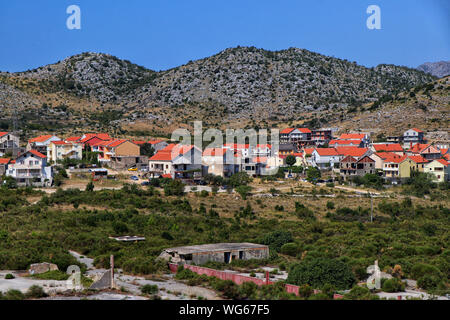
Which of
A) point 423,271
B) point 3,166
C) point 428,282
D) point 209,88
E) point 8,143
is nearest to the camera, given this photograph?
point 428,282

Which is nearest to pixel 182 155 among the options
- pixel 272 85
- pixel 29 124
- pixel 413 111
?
pixel 29 124

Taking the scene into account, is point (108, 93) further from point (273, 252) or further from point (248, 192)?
point (273, 252)

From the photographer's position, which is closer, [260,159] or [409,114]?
[260,159]

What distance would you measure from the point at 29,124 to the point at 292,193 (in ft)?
157

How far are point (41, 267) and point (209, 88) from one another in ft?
302

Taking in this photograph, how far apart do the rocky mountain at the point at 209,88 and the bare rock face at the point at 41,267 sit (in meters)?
67.0

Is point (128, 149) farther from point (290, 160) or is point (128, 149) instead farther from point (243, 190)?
point (290, 160)

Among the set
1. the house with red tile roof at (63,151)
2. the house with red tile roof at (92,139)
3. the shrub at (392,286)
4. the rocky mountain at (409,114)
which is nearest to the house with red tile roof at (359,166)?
the rocky mountain at (409,114)

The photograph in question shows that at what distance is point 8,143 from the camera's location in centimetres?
6444

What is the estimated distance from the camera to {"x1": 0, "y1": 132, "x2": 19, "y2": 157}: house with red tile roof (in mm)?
63031

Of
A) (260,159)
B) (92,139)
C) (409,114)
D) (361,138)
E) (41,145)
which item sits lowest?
(260,159)

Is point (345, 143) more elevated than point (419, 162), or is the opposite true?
point (345, 143)

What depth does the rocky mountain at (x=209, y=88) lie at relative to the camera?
9919 centimetres

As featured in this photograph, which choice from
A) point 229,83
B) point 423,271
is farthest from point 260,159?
point 229,83
